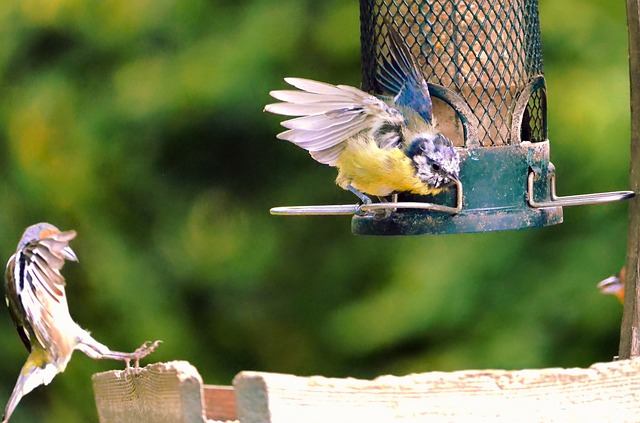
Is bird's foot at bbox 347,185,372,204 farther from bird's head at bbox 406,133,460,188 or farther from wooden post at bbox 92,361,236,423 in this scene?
wooden post at bbox 92,361,236,423

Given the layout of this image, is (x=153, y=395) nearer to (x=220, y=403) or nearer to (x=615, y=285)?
(x=220, y=403)

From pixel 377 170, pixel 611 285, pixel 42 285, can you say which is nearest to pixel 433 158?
pixel 377 170

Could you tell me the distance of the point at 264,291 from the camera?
4234 millimetres

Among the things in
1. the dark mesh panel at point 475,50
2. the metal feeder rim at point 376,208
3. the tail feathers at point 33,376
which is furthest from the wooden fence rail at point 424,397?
the dark mesh panel at point 475,50

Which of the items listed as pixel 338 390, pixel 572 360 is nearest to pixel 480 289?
pixel 572 360

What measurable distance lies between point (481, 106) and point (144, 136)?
1.48 metres

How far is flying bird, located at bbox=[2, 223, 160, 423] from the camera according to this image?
2791 mm

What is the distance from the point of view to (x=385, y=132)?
297 centimetres

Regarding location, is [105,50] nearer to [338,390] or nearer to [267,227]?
[267,227]

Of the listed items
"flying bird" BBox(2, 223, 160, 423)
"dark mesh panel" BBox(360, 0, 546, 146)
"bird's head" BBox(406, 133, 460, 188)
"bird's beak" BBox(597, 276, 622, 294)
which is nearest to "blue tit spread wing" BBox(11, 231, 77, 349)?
"flying bird" BBox(2, 223, 160, 423)

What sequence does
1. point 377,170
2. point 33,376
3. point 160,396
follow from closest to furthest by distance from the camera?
point 160,396 < point 377,170 < point 33,376

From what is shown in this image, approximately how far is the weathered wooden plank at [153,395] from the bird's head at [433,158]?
0.92 metres

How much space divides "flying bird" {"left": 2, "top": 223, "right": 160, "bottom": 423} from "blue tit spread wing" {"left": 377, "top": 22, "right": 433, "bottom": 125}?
3.02ft

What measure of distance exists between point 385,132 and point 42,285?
96 centimetres
